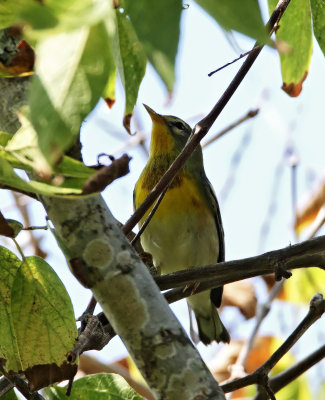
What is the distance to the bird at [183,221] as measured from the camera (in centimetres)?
388

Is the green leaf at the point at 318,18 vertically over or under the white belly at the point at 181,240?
under

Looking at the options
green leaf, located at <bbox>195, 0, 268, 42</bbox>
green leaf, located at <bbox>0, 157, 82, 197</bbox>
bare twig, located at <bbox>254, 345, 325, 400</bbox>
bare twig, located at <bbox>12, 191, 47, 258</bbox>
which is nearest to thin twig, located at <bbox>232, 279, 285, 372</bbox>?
bare twig, located at <bbox>254, 345, 325, 400</bbox>

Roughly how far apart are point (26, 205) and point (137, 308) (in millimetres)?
3861

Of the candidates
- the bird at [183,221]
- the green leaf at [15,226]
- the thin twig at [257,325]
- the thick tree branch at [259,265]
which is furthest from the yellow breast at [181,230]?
the green leaf at [15,226]

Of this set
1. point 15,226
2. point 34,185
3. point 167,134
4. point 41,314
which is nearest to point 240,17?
point 34,185

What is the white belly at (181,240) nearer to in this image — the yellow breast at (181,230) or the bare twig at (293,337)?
the yellow breast at (181,230)

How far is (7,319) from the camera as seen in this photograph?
5.01ft

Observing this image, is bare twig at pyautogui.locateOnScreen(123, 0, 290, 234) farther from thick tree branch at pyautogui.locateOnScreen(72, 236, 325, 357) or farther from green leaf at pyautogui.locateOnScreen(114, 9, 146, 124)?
green leaf at pyautogui.locateOnScreen(114, 9, 146, 124)

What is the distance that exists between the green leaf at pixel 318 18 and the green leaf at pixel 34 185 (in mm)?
792

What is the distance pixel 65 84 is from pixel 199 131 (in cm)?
82

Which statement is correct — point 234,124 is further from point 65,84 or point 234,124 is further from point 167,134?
point 65,84

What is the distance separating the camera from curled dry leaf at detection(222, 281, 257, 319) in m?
4.20

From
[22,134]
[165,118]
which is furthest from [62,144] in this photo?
[165,118]

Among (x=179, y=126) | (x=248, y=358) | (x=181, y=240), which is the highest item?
(x=179, y=126)
